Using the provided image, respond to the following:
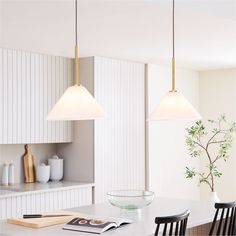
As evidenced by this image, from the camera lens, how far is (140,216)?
3414 millimetres

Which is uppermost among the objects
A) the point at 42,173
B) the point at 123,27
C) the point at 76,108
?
the point at 123,27

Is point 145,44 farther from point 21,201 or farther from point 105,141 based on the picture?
point 21,201

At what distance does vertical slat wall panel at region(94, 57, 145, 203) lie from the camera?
5.91m

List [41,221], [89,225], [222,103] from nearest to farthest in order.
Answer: [89,225]
[41,221]
[222,103]

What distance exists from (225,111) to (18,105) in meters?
3.21

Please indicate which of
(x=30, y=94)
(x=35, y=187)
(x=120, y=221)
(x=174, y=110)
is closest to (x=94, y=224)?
(x=120, y=221)

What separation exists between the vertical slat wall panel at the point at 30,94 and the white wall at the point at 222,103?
240cm

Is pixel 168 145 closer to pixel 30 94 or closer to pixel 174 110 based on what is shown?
pixel 30 94

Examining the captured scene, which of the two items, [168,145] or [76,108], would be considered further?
[168,145]

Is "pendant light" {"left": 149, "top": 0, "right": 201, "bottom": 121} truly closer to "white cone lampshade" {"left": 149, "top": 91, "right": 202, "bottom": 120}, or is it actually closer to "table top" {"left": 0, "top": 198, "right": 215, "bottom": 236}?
"white cone lampshade" {"left": 149, "top": 91, "right": 202, "bottom": 120}

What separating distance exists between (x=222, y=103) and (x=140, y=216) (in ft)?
13.7

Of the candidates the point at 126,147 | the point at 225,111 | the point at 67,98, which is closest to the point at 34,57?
the point at 126,147

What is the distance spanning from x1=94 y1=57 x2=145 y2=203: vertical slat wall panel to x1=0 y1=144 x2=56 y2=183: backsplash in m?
0.71

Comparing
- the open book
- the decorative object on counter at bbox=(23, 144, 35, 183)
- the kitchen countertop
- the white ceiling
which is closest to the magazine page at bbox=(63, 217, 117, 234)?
the open book
